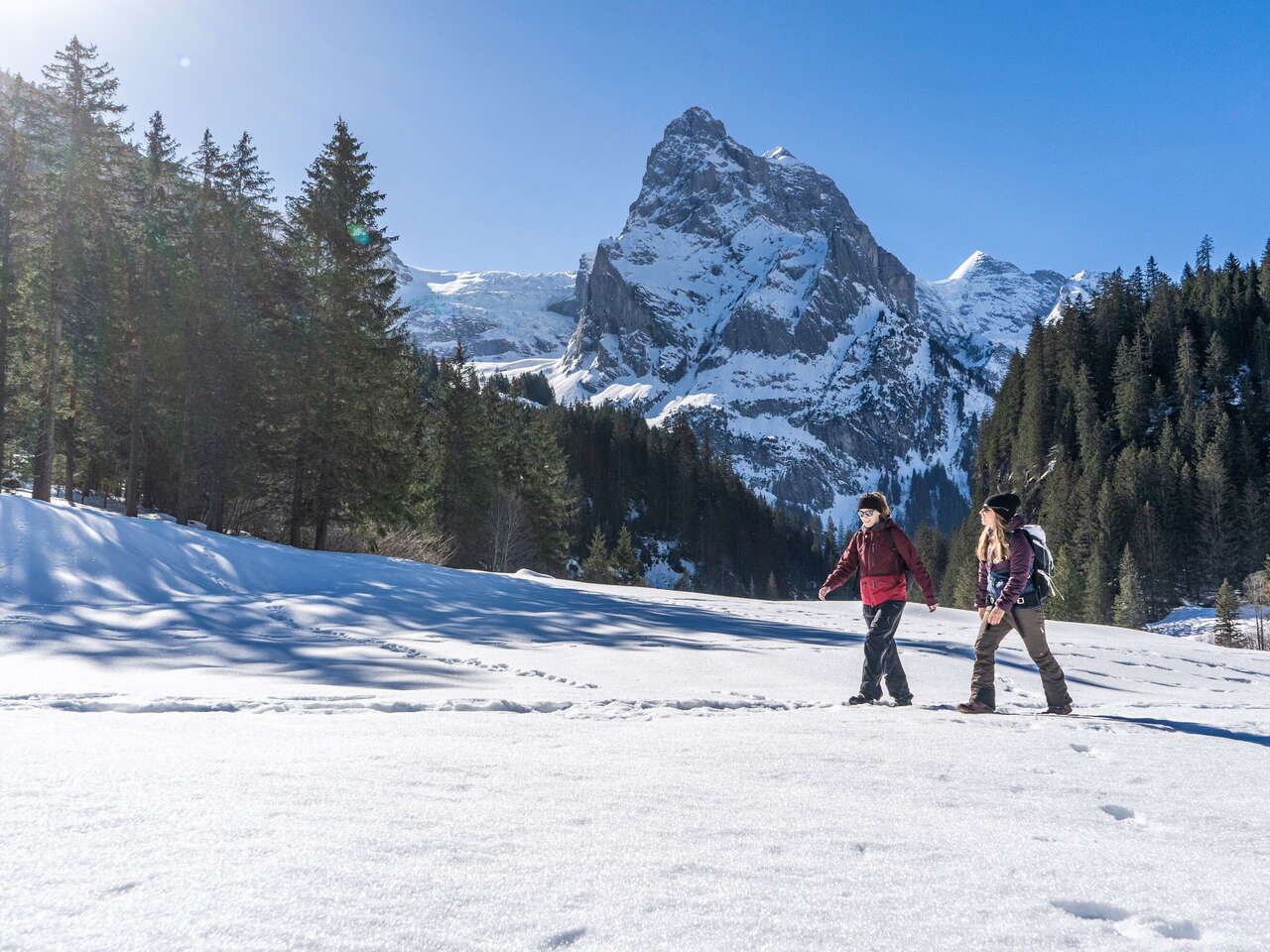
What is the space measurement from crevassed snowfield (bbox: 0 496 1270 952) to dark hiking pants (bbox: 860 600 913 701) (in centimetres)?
53

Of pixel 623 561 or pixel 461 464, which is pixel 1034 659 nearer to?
pixel 461 464

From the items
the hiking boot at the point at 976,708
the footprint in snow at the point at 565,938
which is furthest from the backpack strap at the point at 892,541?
the footprint in snow at the point at 565,938

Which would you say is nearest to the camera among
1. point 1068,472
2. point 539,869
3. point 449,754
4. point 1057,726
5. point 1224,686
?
point 539,869

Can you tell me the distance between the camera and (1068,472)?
92375 mm

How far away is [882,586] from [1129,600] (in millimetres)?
72185

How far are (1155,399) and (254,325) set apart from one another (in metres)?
107

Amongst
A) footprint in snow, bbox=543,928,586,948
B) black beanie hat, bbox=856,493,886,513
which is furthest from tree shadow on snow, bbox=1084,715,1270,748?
footprint in snow, bbox=543,928,586,948

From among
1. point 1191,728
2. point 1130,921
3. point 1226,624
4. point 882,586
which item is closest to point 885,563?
point 882,586

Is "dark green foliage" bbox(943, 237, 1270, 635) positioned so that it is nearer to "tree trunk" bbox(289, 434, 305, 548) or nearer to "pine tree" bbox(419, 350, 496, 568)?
"pine tree" bbox(419, 350, 496, 568)

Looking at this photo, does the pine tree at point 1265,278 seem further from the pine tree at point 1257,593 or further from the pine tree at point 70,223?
the pine tree at point 70,223

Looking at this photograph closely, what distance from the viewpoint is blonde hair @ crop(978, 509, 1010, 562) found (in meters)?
6.17

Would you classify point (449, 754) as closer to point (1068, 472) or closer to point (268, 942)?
point (268, 942)

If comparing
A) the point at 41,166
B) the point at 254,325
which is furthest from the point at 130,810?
the point at 41,166

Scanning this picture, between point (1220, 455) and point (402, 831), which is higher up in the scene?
point (1220, 455)
